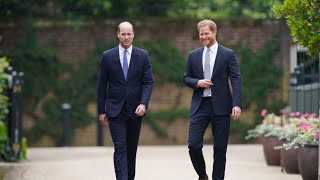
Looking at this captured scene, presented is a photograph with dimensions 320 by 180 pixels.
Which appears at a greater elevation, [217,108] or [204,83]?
[204,83]

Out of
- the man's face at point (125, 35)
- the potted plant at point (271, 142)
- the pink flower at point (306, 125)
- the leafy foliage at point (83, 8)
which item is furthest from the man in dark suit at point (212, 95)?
the leafy foliage at point (83, 8)

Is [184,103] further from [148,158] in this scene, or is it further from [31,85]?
[148,158]

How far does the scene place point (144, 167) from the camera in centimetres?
1370

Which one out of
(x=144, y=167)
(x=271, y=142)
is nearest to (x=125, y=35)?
(x=144, y=167)

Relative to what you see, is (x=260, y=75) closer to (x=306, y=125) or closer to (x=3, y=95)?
(x=3, y=95)

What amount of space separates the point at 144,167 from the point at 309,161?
3.87 meters

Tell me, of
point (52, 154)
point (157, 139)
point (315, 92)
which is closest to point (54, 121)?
point (157, 139)

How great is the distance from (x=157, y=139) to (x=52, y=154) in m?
5.14

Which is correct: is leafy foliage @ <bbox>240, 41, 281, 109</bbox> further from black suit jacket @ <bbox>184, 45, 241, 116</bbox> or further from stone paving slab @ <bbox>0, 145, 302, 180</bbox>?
black suit jacket @ <bbox>184, 45, 241, 116</bbox>

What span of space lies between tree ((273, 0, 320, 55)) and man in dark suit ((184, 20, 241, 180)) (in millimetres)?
725

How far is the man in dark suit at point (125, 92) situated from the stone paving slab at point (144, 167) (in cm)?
243

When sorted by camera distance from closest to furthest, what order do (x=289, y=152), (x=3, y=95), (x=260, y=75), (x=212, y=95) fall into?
(x=212, y=95), (x=289, y=152), (x=3, y=95), (x=260, y=75)

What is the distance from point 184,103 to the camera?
22.8m

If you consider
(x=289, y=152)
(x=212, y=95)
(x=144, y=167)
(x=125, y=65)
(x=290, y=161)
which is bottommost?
(x=144, y=167)
